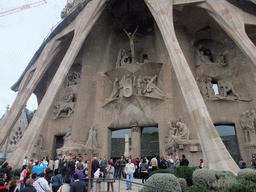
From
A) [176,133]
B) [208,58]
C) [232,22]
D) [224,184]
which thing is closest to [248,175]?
[224,184]

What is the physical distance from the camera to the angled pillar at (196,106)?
7.35m

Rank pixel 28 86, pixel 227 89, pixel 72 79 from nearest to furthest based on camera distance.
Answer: pixel 227 89 → pixel 28 86 → pixel 72 79

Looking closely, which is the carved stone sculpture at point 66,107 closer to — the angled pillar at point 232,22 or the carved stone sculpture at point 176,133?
the carved stone sculpture at point 176,133

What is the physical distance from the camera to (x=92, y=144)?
Answer: 46.6 ft

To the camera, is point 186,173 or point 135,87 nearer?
point 186,173

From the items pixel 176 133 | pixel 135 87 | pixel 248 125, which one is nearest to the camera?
pixel 248 125

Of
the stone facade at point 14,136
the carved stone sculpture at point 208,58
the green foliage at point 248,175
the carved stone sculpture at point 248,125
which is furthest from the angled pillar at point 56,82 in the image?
the carved stone sculpture at point 248,125

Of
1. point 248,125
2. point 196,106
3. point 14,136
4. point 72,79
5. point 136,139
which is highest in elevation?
point 72,79

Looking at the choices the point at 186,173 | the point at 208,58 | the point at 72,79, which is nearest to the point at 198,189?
the point at 186,173

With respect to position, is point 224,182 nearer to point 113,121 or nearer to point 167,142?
point 167,142

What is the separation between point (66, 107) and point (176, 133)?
30.2ft

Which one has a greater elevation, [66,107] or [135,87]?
[135,87]

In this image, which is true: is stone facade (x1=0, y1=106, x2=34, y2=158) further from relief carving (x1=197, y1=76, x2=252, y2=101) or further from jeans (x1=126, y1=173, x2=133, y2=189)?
relief carving (x1=197, y1=76, x2=252, y2=101)

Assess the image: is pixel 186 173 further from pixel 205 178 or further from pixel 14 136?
pixel 14 136
